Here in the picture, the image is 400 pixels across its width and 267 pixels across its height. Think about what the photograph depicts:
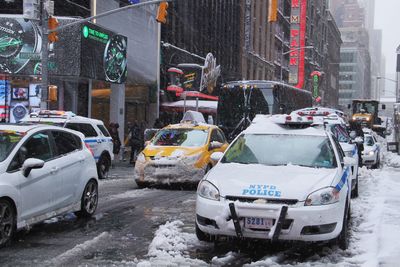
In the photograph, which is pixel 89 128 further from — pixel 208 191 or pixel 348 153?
pixel 208 191

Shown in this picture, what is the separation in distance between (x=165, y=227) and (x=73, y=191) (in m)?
1.50

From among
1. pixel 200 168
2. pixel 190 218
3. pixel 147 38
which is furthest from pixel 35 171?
pixel 147 38

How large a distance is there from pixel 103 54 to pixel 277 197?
66.5 feet

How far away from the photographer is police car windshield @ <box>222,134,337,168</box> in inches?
295

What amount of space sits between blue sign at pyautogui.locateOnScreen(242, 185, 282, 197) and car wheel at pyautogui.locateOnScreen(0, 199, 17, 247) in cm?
282

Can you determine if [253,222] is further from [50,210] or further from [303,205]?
[50,210]

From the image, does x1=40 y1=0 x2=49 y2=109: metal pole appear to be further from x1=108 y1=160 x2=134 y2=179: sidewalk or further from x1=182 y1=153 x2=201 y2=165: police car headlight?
x1=182 y1=153 x2=201 y2=165: police car headlight

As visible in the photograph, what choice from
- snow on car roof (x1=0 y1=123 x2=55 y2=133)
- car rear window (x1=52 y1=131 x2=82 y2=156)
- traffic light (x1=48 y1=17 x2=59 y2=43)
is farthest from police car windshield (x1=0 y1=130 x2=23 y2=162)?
traffic light (x1=48 y1=17 x2=59 y2=43)

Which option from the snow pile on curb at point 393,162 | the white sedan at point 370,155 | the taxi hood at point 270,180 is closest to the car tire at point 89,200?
the taxi hood at point 270,180

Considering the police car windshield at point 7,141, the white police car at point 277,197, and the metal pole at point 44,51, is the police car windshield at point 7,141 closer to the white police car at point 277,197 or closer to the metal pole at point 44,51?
the white police car at point 277,197

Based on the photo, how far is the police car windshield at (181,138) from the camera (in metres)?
14.0

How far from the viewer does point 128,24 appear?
2995 centimetres

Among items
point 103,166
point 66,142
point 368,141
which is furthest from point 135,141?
point 66,142

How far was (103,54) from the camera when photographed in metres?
25.4
